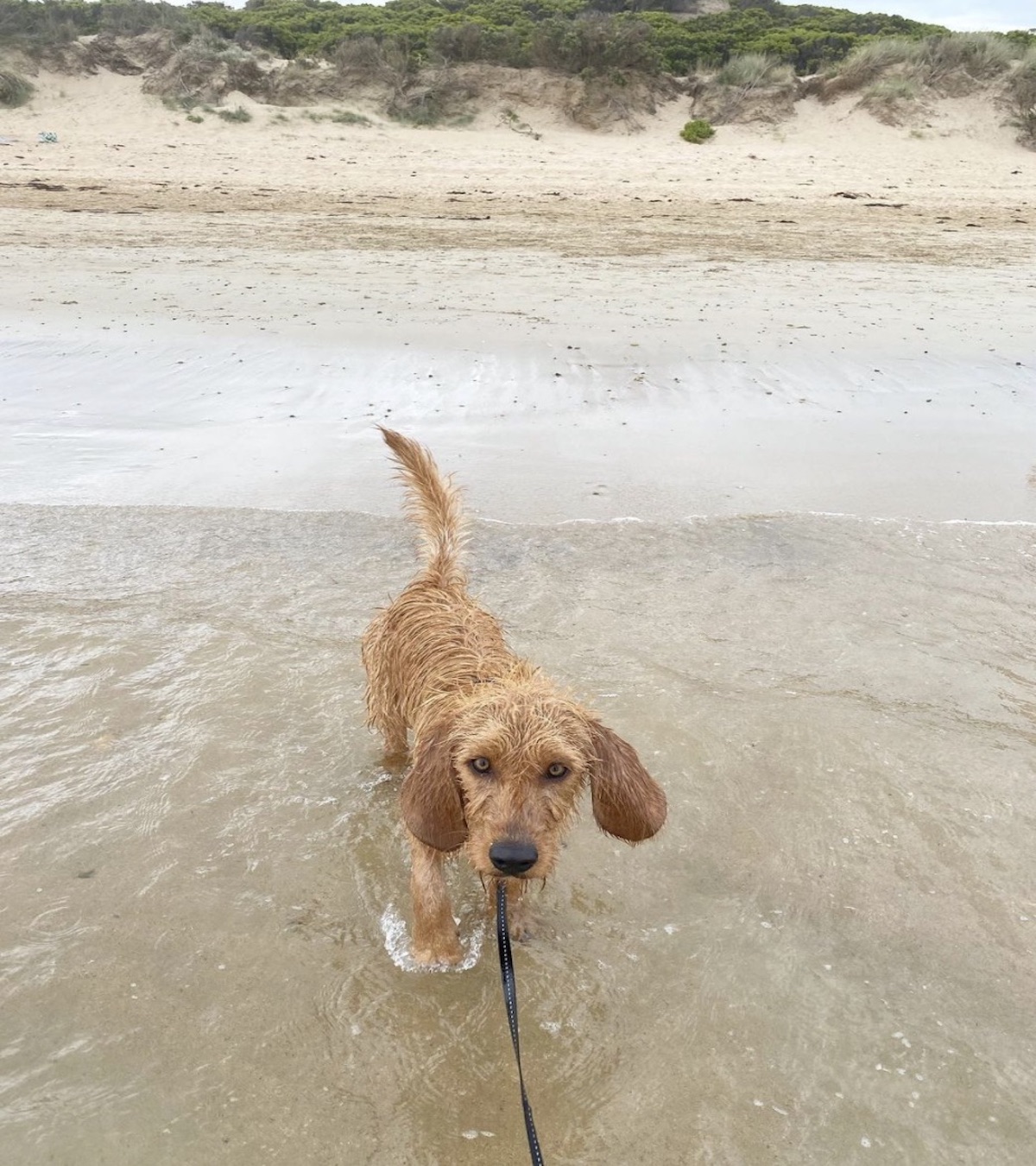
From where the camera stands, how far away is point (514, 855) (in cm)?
242

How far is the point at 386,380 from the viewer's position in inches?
344

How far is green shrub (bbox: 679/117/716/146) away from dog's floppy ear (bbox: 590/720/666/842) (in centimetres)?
2463

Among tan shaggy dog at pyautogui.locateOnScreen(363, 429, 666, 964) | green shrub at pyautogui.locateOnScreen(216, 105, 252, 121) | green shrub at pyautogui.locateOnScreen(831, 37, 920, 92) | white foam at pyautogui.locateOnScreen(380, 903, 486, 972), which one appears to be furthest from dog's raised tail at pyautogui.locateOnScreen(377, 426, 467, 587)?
green shrub at pyautogui.locateOnScreen(831, 37, 920, 92)

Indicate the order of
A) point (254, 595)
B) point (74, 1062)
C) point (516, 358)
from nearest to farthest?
point (74, 1062) → point (254, 595) → point (516, 358)

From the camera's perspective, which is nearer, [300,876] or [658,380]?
[300,876]

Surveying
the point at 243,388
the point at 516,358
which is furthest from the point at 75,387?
the point at 516,358

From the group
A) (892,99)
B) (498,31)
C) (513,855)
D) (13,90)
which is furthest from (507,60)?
(513,855)

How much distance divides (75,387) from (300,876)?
6.61 meters

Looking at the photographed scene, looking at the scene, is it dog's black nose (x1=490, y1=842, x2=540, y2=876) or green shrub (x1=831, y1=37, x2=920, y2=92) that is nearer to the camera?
dog's black nose (x1=490, y1=842, x2=540, y2=876)

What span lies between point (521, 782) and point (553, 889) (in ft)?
3.61

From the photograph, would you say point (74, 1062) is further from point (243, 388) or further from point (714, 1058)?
point (243, 388)

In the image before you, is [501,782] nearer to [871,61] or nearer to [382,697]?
[382,697]

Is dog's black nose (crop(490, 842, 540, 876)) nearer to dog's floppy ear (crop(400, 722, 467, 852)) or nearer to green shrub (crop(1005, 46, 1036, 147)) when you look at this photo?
dog's floppy ear (crop(400, 722, 467, 852))

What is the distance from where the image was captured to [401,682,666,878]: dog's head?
2.52m
